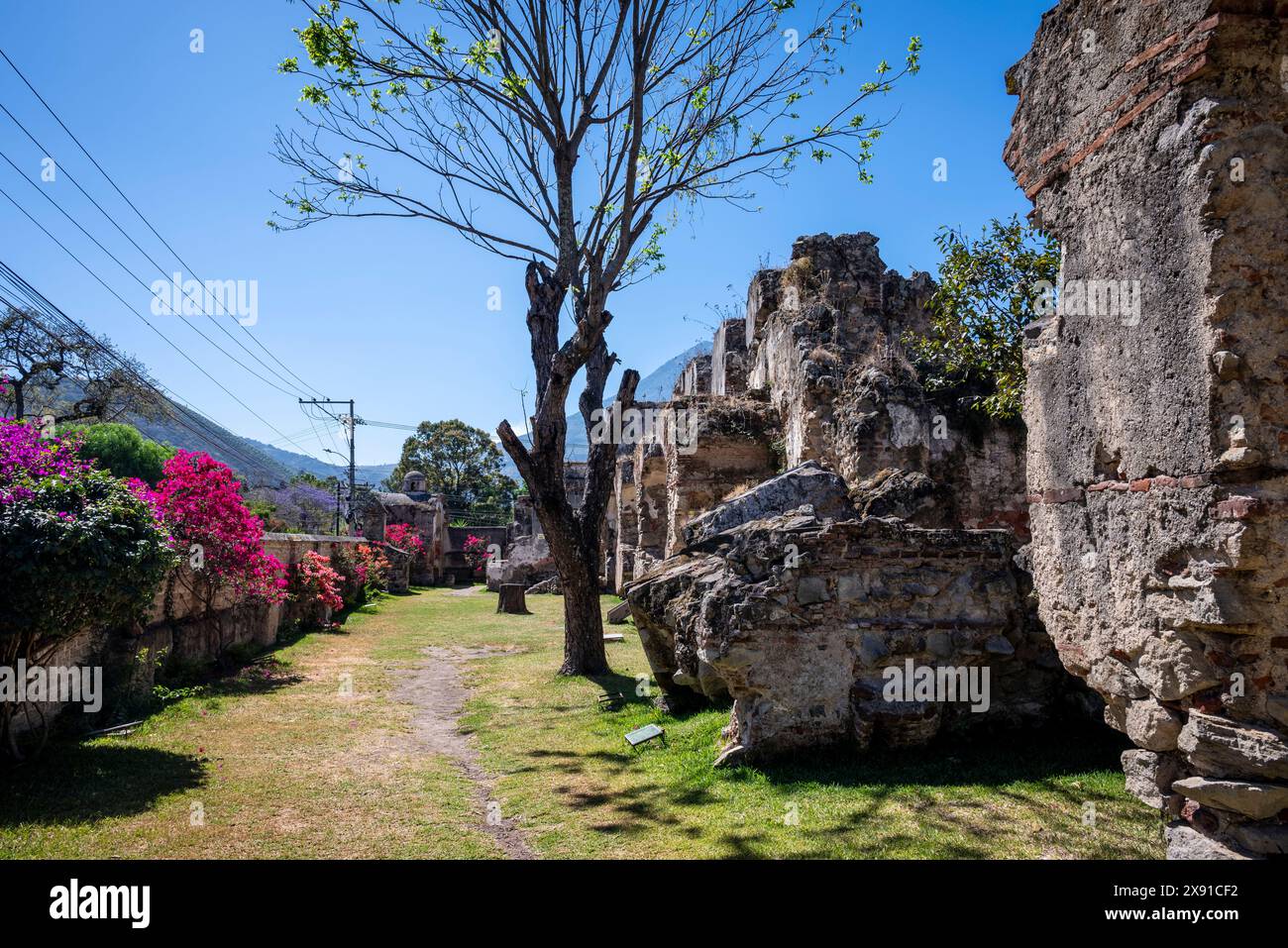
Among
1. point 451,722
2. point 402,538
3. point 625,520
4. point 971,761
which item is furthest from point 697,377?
point 971,761

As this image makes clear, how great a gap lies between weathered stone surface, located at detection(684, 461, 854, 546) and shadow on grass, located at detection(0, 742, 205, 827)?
4.55 meters

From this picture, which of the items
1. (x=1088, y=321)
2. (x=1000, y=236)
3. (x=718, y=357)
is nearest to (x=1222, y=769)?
(x=1088, y=321)

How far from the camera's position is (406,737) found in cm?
774

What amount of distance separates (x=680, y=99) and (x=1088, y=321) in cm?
825

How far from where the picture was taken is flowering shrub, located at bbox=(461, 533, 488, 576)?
119 feet

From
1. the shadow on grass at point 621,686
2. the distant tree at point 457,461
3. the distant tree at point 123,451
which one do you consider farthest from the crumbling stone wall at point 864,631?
the distant tree at point 457,461

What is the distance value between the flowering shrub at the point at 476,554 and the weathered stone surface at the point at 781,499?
30015 mm

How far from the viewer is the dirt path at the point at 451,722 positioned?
524 centimetres

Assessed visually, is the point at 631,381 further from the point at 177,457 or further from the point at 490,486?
the point at 490,486

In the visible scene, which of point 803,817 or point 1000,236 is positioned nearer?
point 803,817

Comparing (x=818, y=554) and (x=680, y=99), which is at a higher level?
(x=680, y=99)

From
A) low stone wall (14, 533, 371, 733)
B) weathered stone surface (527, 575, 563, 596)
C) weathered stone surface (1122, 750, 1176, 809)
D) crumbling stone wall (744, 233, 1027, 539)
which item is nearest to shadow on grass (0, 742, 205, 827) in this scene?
low stone wall (14, 533, 371, 733)

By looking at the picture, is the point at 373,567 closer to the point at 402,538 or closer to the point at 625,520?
the point at 402,538

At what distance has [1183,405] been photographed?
11.1 feet
